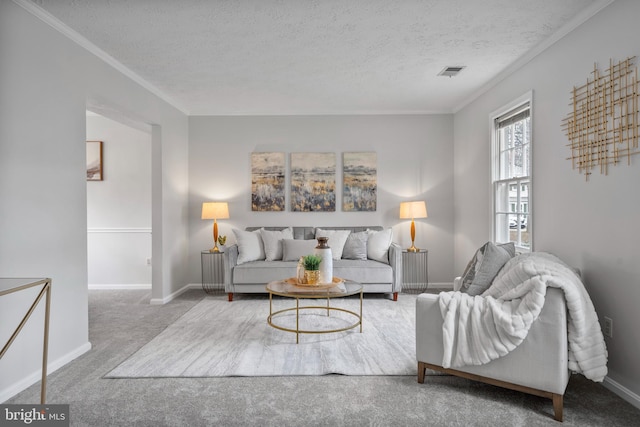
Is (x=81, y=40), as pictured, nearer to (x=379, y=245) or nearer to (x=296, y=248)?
(x=296, y=248)

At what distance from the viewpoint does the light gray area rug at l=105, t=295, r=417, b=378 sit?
119 inches

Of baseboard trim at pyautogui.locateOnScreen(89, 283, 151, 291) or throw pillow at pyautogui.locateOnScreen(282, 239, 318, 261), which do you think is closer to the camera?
throw pillow at pyautogui.locateOnScreen(282, 239, 318, 261)

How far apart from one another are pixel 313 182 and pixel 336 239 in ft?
3.27

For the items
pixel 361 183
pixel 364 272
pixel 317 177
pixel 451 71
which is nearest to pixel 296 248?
pixel 364 272

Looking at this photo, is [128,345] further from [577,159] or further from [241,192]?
[577,159]

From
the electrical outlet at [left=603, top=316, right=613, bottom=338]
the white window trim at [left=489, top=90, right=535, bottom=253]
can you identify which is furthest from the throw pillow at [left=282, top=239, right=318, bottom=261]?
the electrical outlet at [left=603, top=316, right=613, bottom=338]

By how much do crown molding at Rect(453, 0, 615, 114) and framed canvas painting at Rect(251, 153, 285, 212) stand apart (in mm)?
2777

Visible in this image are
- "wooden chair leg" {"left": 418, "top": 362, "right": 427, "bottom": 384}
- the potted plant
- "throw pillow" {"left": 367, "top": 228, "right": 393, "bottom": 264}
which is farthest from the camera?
"throw pillow" {"left": 367, "top": 228, "right": 393, "bottom": 264}

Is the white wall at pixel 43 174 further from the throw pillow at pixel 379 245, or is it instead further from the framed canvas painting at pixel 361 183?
the throw pillow at pixel 379 245

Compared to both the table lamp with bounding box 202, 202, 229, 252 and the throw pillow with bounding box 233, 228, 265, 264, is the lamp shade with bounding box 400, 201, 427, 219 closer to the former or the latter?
the throw pillow with bounding box 233, 228, 265, 264

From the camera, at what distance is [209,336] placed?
3822 millimetres

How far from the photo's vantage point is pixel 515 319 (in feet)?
7.68

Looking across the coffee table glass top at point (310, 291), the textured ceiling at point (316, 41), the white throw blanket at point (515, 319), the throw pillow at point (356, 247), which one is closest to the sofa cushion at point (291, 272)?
the throw pillow at point (356, 247)

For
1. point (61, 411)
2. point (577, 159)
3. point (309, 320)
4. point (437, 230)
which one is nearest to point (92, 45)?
point (61, 411)
